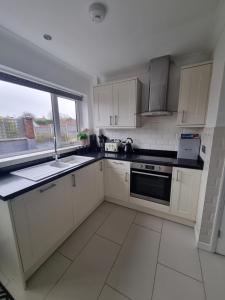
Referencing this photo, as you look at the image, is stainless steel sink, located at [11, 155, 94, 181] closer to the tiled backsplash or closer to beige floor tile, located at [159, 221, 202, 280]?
the tiled backsplash

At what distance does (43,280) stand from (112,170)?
1488mm

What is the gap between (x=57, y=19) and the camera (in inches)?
48.5

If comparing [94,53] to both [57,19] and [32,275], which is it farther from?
[32,275]

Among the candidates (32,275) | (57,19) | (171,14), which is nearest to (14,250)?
(32,275)

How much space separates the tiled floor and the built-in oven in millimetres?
404

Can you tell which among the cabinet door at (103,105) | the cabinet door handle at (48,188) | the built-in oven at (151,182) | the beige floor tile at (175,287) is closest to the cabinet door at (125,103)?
the cabinet door at (103,105)

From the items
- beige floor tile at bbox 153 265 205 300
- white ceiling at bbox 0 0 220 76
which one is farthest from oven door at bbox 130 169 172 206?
white ceiling at bbox 0 0 220 76

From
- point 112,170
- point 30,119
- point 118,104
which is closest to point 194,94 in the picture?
point 118,104

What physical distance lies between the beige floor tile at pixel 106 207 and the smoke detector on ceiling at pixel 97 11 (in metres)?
2.42

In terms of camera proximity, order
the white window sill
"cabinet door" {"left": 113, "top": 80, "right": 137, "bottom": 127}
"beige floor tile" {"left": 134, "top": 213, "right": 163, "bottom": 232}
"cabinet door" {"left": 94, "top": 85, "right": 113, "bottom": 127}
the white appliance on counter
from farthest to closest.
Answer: the white appliance on counter
"cabinet door" {"left": 94, "top": 85, "right": 113, "bottom": 127}
"cabinet door" {"left": 113, "top": 80, "right": 137, "bottom": 127}
"beige floor tile" {"left": 134, "top": 213, "right": 163, "bottom": 232}
the white window sill

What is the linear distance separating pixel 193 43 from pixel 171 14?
0.66m

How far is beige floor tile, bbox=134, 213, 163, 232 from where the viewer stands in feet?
6.03

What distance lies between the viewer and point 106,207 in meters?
2.29

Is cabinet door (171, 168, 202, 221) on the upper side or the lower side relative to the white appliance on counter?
lower
